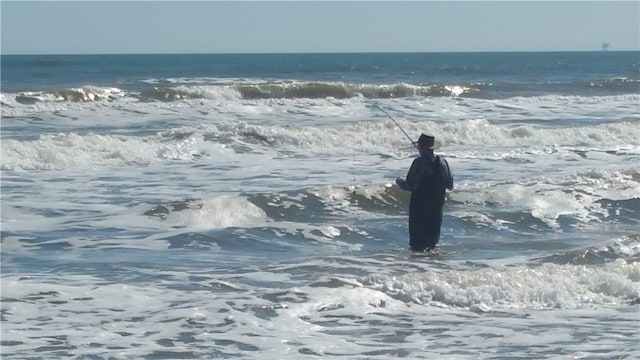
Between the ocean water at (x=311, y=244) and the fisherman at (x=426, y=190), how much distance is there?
204mm

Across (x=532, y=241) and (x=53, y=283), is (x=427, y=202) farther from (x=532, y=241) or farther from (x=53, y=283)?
(x=53, y=283)

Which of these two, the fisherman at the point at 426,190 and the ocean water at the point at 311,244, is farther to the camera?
the fisherman at the point at 426,190

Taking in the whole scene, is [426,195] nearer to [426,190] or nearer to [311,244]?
[426,190]

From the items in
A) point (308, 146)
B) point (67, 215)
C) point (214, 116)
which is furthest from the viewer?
point (214, 116)

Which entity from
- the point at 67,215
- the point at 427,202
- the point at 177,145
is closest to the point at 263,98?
the point at 177,145

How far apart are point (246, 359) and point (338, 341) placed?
74 cm

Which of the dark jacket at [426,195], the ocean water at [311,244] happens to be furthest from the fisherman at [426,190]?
the ocean water at [311,244]

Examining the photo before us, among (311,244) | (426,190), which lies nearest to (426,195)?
(426,190)

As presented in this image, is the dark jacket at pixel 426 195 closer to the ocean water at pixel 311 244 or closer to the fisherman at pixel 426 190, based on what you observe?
the fisherman at pixel 426 190

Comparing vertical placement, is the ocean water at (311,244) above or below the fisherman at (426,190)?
below

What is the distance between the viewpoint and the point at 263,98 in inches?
1419

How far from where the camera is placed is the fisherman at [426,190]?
11.5 metres

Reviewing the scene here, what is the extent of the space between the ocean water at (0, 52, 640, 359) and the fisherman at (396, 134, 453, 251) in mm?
204

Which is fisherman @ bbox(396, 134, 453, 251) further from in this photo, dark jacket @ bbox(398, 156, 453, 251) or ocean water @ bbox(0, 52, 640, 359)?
ocean water @ bbox(0, 52, 640, 359)
